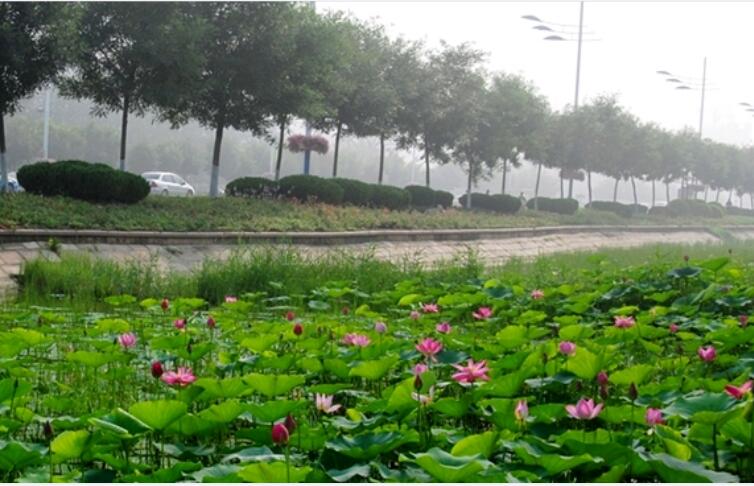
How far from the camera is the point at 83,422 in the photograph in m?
3.03

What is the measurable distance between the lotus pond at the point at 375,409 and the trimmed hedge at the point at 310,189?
56.7 ft

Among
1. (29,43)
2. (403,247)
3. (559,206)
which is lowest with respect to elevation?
(403,247)

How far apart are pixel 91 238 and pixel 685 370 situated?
10660 millimetres

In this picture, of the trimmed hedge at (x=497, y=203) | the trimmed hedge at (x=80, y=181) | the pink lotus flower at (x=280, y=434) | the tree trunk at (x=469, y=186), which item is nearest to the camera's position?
the pink lotus flower at (x=280, y=434)

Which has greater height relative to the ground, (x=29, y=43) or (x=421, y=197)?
(x=29, y=43)

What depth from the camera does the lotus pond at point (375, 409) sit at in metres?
2.48

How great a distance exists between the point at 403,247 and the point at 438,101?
1469cm

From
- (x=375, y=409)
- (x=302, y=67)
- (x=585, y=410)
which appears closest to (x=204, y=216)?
(x=302, y=67)

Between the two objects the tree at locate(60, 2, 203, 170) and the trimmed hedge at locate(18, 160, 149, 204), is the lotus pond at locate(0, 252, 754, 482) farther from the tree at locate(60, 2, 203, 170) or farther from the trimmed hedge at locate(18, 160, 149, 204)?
the tree at locate(60, 2, 203, 170)

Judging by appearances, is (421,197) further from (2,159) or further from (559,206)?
(2,159)

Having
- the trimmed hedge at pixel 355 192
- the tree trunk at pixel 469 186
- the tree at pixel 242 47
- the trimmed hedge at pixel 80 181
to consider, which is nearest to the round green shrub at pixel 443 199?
the tree trunk at pixel 469 186

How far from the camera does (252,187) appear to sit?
23.6 m

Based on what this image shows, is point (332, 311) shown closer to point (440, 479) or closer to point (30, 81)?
point (440, 479)

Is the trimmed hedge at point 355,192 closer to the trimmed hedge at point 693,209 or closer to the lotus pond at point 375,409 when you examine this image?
the lotus pond at point 375,409
